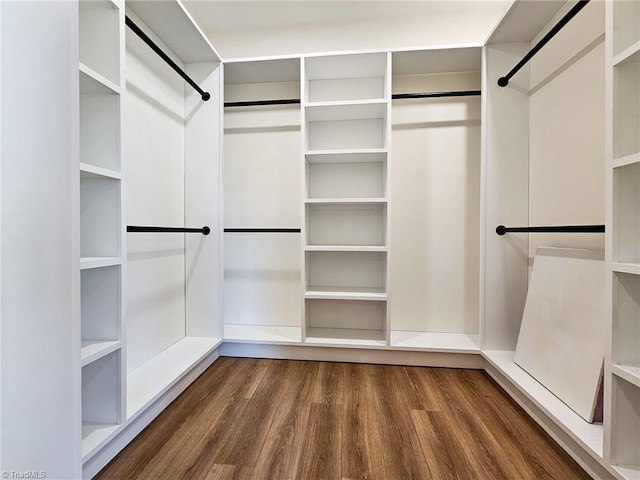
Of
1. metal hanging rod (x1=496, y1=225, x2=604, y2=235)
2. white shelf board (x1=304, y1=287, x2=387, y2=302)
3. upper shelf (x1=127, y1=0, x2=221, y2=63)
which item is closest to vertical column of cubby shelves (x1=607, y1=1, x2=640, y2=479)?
metal hanging rod (x1=496, y1=225, x2=604, y2=235)

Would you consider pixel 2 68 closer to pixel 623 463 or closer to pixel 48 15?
pixel 48 15

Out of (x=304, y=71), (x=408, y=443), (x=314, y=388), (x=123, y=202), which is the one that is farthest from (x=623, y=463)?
(x=304, y=71)

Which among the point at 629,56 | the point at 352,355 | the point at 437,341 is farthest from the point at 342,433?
the point at 629,56

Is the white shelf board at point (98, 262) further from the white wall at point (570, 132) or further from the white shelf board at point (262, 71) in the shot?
the white wall at point (570, 132)

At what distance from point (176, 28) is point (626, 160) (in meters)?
2.02

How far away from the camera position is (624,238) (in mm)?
928

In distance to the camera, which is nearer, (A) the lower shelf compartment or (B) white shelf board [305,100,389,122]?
(B) white shelf board [305,100,389,122]

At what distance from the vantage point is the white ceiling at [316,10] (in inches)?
75.8

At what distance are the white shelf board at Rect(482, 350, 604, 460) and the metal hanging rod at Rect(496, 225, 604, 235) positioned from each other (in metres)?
0.69

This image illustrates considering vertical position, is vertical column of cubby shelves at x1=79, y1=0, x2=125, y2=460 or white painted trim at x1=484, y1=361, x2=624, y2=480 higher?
vertical column of cubby shelves at x1=79, y1=0, x2=125, y2=460

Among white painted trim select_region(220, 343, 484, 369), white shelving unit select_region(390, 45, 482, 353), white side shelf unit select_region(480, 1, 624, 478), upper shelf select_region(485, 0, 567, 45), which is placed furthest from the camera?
white shelving unit select_region(390, 45, 482, 353)

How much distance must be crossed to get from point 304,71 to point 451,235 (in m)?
1.41

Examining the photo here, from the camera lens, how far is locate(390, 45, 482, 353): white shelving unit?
6.60 feet

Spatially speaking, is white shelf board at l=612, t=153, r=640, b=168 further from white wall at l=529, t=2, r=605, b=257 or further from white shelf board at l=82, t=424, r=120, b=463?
white shelf board at l=82, t=424, r=120, b=463
